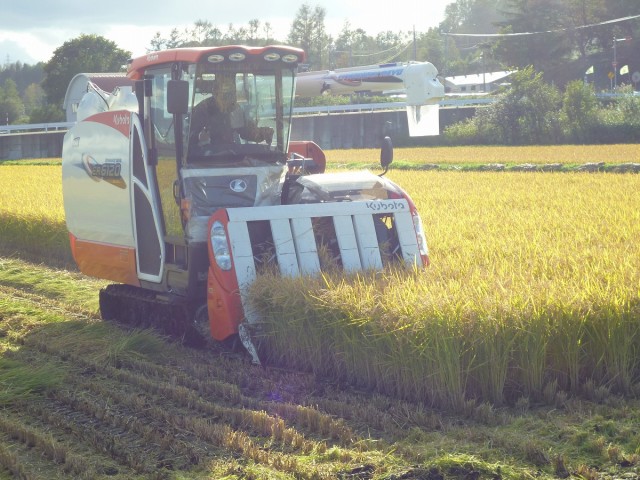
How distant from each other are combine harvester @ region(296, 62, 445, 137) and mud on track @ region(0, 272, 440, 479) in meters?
16.7

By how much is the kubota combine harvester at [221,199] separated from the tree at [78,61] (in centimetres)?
5097

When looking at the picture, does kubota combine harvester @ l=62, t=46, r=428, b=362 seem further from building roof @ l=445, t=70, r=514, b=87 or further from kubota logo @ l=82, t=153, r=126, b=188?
building roof @ l=445, t=70, r=514, b=87

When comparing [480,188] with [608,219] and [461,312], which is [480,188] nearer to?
[608,219]

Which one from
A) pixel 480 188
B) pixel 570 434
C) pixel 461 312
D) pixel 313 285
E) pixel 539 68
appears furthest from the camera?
pixel 539 68

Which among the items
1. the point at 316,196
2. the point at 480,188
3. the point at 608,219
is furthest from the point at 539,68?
the point at 316,196

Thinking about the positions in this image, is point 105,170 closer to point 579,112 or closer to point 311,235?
point 311,235

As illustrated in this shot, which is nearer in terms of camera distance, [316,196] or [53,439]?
[53,439]

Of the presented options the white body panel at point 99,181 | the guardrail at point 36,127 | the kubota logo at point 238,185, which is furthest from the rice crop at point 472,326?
the guardrail at point 36,127

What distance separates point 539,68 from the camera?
2375 inches

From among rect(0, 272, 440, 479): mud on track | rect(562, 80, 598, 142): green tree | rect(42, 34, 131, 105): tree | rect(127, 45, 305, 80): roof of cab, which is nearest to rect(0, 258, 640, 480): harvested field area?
rect(0, 272, 440, 479): mud on track

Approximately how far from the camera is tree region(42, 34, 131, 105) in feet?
189

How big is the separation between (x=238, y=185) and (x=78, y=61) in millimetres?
52889

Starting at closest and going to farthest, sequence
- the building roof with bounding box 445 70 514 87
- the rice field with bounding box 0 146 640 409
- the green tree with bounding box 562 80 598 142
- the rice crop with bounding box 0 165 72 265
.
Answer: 1. the rice field with bounding box 0 146 640 409
2. the rice crop with bounding box 0 165 72 265
3. the green tree with bounding box 562 80 598 142
4. the building roof with bounding box 445 70 514 87

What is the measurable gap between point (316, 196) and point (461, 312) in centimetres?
243
